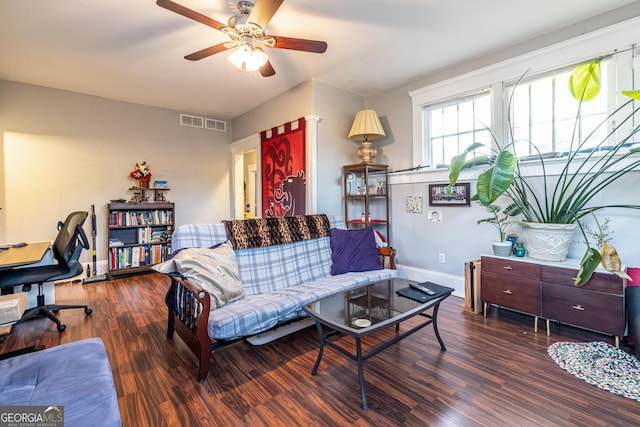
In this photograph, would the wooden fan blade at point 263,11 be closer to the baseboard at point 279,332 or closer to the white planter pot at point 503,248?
the baseboard at point 279,332

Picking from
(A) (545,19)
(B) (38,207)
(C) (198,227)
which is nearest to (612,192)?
(A) (545,19)

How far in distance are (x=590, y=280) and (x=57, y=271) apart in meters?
4.60

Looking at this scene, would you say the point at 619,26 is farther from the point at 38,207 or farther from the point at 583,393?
the point at 38,207

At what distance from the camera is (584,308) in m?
2.13

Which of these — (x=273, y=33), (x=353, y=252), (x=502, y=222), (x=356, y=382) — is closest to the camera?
(x=356, y=382)

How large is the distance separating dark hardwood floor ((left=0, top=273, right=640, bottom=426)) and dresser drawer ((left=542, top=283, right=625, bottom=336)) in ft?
0.66

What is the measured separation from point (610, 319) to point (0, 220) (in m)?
6.45

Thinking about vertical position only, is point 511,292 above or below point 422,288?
below

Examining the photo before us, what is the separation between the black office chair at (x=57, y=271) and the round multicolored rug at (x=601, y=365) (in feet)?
13.0

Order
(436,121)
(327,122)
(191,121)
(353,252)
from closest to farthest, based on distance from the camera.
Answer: (353,252), (436,121), (327,122), (191,121)

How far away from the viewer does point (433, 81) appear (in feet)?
11.3

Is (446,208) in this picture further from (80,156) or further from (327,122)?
(80,156)

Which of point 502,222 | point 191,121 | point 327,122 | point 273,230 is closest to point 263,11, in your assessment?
point 273,230

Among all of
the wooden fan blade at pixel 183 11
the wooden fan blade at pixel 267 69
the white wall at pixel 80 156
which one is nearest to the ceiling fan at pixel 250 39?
the wooden fan blade at pixel 183 11
